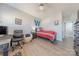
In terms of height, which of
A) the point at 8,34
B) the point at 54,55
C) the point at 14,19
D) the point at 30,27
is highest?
the point at 14,19

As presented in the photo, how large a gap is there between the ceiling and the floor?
1.99 feet

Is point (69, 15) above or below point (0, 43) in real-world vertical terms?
above

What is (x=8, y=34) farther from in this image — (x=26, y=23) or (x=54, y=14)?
(x=54, y=14)

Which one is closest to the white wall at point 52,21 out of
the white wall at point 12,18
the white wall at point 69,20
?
the white wall at point 69,20

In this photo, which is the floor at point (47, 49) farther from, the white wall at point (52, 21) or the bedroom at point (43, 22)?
the white wall at point (52, 21)

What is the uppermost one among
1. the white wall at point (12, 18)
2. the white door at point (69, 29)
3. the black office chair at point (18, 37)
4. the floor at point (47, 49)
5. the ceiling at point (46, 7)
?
the ceiling at point (46, 7)

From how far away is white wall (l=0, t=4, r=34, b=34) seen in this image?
7.16 feet

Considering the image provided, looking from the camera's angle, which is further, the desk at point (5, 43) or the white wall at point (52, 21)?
the white wall at point (52, 21)

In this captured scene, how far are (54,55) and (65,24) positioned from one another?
0.66 meters

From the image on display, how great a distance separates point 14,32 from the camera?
2236 millimetres

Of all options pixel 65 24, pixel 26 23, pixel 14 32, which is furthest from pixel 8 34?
pixel 65 24

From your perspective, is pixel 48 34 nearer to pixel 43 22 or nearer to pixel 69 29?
pixel 43 22

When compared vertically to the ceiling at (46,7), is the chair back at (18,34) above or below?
below

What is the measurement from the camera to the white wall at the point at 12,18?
7.16ft
